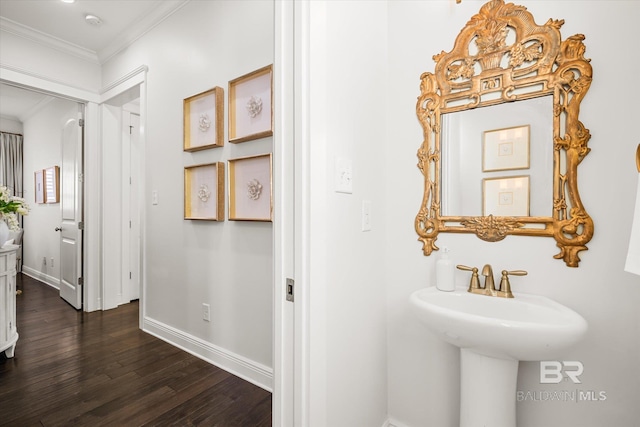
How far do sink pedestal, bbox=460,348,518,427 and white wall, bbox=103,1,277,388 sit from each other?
3.92ft

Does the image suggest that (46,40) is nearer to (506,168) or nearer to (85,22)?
(85,22)

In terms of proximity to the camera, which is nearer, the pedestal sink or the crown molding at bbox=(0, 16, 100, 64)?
the pedestal sink

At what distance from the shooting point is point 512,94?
1265mm

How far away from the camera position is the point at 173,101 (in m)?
2.57

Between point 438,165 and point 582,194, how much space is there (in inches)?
20.7

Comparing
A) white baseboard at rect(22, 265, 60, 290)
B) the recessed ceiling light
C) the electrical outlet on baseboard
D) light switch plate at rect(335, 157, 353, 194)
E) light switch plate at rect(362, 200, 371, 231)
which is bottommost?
white baseboard at rect(22, 265, 60, 290)

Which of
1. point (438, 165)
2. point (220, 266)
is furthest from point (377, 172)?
point (220, 266)

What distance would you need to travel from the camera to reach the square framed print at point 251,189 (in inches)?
76.5

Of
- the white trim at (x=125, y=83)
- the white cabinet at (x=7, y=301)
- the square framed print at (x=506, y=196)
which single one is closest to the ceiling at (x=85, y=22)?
the white trim at (x=125, y=83)

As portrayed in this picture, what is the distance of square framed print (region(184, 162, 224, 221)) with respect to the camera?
221 cm

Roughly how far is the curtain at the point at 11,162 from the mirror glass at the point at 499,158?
7.02m

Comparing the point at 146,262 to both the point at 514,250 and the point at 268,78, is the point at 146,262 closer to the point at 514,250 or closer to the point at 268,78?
the point at 268,78

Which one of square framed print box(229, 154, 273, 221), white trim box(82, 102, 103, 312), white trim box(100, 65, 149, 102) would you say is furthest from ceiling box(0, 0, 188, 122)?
square framed print box(229, 154, 273, 221)

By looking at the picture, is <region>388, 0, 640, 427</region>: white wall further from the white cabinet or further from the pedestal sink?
the white cabinet
